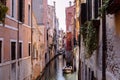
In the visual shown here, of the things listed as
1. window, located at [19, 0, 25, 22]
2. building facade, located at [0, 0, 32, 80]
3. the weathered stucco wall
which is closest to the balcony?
the weathered stucco wall

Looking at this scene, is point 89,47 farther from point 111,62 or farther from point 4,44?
point 4,44

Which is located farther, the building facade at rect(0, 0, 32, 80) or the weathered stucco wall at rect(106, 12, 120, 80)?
the building facade at rect(0, 0, 32, 80)

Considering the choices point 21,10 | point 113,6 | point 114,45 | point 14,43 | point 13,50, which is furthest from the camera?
point 21,10

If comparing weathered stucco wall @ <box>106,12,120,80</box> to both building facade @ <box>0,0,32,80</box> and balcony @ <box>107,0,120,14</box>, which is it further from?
building facade @ <box>0,0,32,80</box>

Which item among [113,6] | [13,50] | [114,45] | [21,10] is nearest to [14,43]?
[13,50]

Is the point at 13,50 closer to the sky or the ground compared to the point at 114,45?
closer to the ground

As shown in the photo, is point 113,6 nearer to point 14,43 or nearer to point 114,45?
point 114,45

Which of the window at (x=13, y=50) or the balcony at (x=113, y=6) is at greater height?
the balcony at (x=113, y=6)

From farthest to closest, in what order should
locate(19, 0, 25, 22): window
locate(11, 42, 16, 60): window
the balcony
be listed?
locate(19, 0, 25, 22): window
locate(11, 42, 16, 60): window
the balcony

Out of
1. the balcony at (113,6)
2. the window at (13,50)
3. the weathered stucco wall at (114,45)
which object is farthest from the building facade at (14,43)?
the balcony at (113,6)

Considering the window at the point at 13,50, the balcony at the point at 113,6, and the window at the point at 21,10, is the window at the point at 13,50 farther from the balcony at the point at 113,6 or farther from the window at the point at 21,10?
the balcony at the point at 113,6

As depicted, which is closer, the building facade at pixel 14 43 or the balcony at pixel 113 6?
the balcony at pixel 113 6

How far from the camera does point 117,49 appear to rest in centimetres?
644

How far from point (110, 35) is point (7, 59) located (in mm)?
7204
